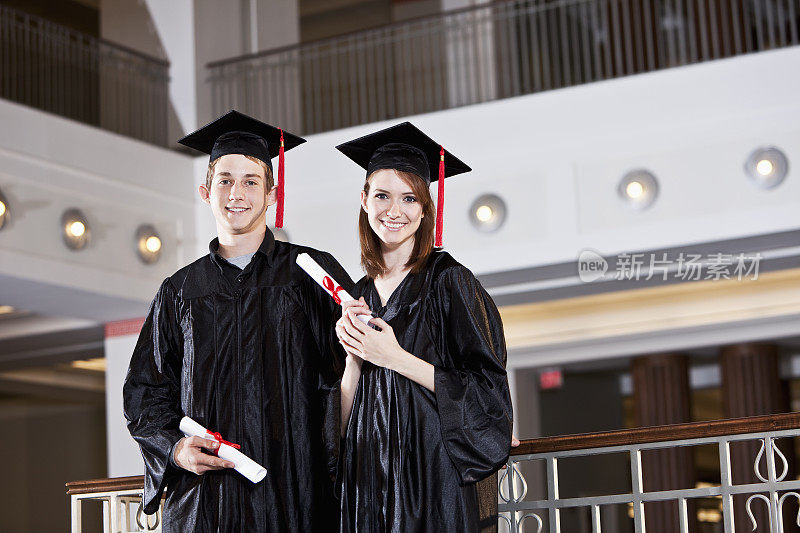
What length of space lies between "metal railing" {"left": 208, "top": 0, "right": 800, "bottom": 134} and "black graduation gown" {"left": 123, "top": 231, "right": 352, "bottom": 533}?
6.59m

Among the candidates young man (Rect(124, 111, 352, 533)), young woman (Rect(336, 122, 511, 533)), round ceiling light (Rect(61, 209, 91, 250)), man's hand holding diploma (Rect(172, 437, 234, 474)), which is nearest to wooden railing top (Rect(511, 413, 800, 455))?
young woman (Rect(336, 122, 511, 533))

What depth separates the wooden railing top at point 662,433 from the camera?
370cm

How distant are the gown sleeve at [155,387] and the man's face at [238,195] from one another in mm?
298

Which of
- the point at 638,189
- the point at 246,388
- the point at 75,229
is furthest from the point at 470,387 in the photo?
the point at 75,229

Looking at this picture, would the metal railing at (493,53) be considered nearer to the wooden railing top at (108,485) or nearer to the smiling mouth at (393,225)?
the wooden railing top at (108,485)

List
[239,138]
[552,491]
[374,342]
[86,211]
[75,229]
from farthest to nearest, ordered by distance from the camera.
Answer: [86,211] < [75,229] < [552,491] < [239,138] < [374,342]

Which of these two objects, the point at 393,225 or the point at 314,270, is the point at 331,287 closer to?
the point at 314,270

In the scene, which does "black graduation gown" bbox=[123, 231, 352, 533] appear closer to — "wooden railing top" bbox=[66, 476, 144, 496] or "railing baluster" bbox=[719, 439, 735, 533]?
"railing baluster" bbox=[719, 439, 735, 533]

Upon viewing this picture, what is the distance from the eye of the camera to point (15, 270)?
29.4 ft

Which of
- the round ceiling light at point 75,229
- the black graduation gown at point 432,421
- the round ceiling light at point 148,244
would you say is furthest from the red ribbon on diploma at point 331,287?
the round ceiling light at point 148,244

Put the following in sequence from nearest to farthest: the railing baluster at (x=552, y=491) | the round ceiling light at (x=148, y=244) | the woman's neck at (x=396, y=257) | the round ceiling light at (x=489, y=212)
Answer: the woman's neck at (x=396, y=257)
the railing baluster at (x=552, y=491)
the round ceiling light at (x=489, y=212)
the round ceiling light at (x=148, y=244)

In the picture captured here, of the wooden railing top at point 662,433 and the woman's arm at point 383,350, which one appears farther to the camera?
the wooden railing top at point 662,433

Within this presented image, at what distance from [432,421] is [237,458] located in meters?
0.54

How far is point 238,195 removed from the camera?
3.28 meters
